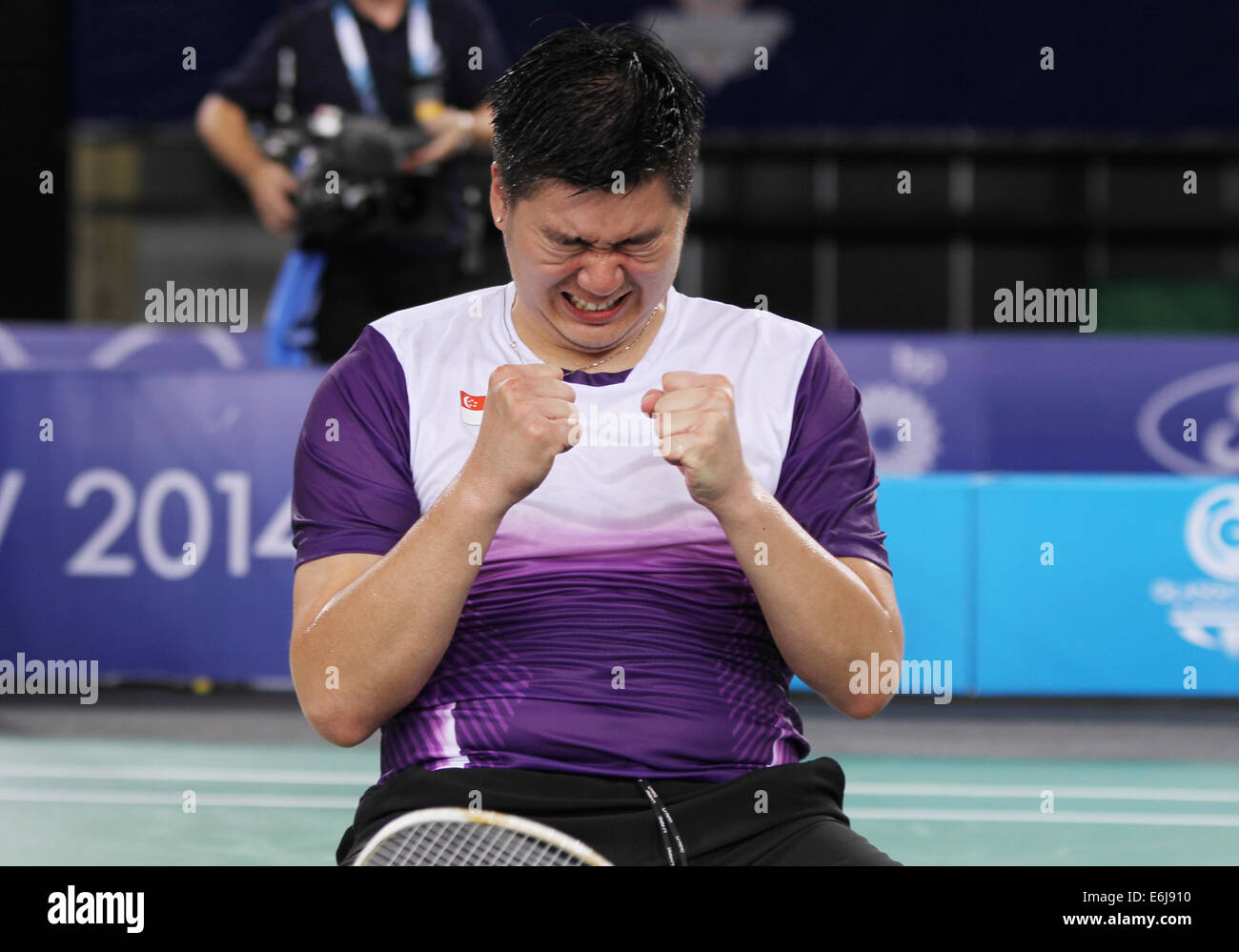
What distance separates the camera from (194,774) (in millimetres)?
5129

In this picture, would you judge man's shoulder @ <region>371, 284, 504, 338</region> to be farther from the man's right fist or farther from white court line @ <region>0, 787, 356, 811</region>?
white court line @ <region>0, 787, 356, 811</region>

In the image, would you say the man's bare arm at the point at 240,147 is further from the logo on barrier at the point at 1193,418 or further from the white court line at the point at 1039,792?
the logo on barrier at the point at 1193,418

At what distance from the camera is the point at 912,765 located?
543cm

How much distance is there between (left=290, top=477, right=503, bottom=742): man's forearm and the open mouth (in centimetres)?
29

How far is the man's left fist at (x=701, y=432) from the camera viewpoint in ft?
6.11

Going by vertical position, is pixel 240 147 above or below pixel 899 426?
above

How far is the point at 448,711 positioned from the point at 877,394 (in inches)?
220

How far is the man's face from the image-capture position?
A: 1.97m

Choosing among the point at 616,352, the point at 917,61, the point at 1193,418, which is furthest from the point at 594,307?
the point at 917,61

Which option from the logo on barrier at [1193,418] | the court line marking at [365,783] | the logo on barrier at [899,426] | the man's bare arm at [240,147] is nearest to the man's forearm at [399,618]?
the court line marking at [365,783]

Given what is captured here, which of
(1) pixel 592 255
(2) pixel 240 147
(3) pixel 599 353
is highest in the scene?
(2) pixel 240 147

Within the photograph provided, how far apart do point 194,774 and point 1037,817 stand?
2409 mm

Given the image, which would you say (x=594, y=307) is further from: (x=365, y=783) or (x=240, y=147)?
(x=240, y=147)
